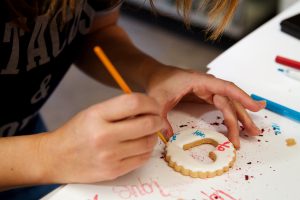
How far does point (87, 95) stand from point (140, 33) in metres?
0.51

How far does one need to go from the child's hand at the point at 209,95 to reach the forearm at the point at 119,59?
0.05 meters

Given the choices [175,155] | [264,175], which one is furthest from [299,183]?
[175,155]

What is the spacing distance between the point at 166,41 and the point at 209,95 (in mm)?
1374

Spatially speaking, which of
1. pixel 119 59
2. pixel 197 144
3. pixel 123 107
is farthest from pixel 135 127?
pixel 119 59

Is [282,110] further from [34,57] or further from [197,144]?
[34,57]

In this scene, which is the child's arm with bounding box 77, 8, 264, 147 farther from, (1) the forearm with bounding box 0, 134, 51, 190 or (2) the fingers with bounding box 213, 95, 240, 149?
(1) the forearm with bounding box 0, 134, 51, 190

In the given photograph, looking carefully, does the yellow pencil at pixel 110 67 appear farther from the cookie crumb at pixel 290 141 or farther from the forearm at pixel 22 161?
the cookie crumb at pixel 290 141

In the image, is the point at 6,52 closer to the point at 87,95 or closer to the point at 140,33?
the point at 87,95

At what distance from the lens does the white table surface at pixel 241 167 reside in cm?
49

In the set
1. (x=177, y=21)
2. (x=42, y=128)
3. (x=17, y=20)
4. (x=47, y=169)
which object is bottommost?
(x=177, y=21)

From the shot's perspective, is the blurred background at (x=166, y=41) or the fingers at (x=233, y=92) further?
the blurred background at (x=166, y=41)

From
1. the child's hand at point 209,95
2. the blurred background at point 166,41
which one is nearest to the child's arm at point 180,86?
the child's hand at point 209,95

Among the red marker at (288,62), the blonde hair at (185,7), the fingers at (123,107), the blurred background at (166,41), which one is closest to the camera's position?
the fingers at (123,107)

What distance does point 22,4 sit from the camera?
1.76ft
